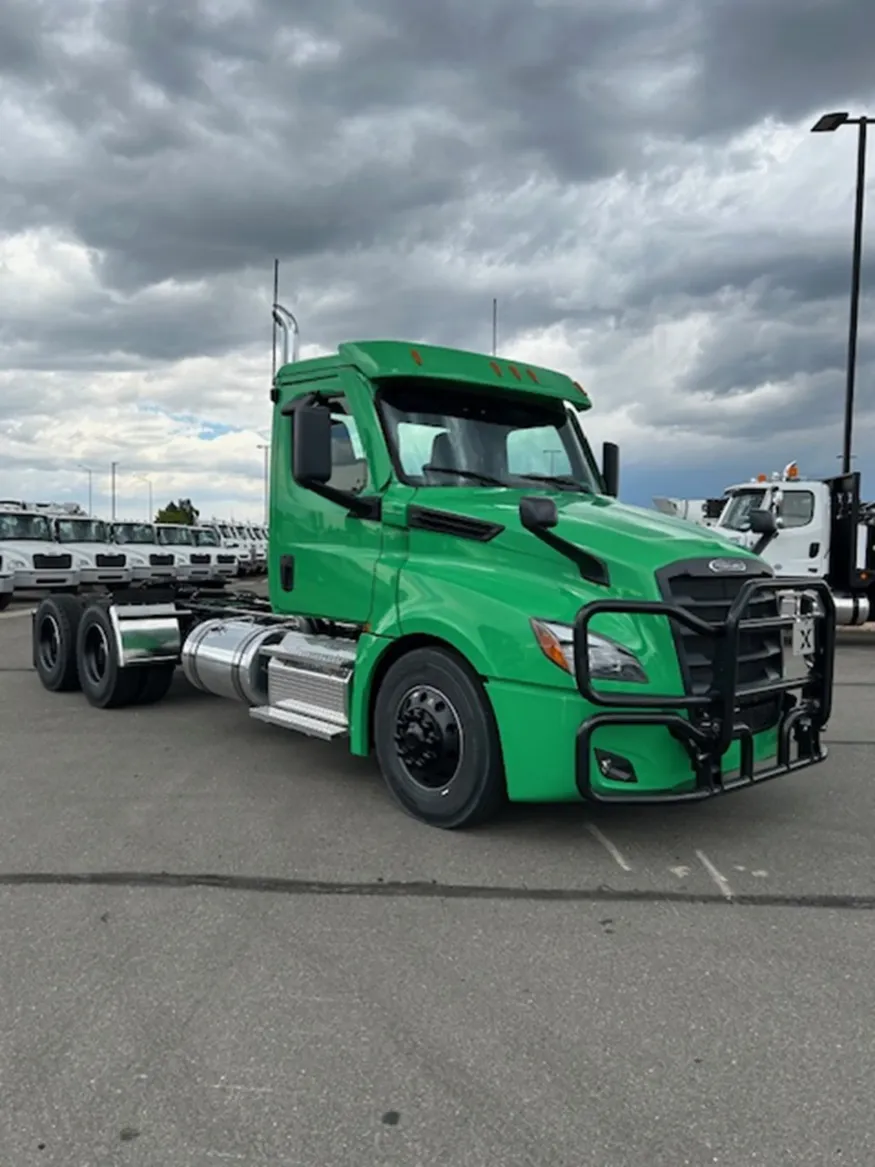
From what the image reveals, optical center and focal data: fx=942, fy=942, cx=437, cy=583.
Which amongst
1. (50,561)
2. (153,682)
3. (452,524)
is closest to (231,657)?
(153,682)

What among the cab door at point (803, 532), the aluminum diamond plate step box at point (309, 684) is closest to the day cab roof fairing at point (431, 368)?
the aluminum diamond plate step box at point (309, 684)

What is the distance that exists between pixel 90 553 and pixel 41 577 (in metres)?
1.69

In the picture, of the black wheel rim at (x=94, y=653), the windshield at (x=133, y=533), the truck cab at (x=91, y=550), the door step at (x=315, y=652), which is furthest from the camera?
the windshield at (x=133, y=533)

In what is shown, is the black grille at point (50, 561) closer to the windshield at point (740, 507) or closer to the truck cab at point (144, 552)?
the truck cab at point (144, 552)

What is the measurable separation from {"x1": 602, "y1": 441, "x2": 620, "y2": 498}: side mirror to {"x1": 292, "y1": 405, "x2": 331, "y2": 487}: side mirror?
2062 millimetres

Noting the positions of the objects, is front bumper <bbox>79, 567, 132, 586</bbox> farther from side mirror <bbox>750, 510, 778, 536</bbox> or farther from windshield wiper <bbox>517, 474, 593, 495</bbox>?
side mirror <bbox>750, 510, 778, 536</bbox>

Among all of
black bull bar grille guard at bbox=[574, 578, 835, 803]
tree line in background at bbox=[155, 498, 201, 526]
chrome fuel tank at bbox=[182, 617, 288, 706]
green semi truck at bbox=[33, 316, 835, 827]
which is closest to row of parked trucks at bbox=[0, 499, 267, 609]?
chrome fuel tank at bbox=[182, 617, 288, 706]

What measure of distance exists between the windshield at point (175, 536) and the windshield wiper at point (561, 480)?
21.6 m

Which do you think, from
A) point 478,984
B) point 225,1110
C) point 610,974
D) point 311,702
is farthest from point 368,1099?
point 311,702

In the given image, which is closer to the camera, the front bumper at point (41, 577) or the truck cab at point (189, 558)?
the front bumper at point (41, 577)

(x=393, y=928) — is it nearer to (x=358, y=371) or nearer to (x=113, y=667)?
(x=358, y=371)

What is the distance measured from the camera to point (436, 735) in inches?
186

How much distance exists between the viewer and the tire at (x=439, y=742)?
4.55 m

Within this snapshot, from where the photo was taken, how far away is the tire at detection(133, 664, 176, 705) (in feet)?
27.1
